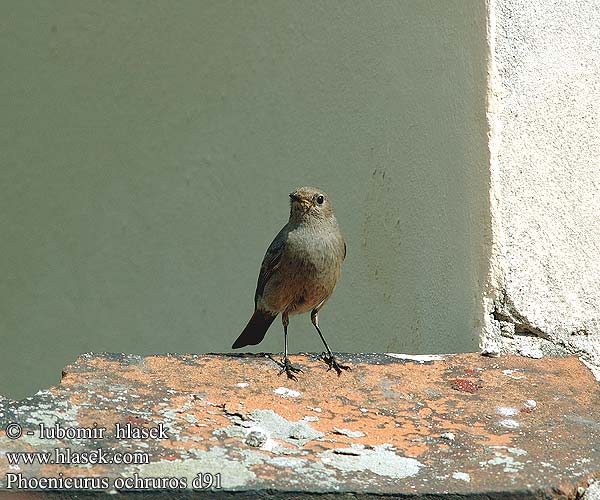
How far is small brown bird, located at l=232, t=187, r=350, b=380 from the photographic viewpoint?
4352mm

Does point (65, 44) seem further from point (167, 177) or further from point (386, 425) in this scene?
point (386, 425)

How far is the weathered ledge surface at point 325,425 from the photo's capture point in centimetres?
232

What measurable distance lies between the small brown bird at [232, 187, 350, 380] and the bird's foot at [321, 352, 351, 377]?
1025 millimetres

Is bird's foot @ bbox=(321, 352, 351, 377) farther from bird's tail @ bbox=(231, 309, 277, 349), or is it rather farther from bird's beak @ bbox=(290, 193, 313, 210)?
bird's tail @ bbox=(231, 309, 277, 349)

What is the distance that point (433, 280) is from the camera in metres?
3.78

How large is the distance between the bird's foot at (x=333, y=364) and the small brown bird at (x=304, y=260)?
3.36ft

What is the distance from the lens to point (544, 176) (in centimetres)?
326

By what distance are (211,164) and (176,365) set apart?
250cm

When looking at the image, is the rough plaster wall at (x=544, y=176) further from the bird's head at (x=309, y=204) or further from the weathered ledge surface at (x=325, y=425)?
the bird's head at (x=309, y=204)

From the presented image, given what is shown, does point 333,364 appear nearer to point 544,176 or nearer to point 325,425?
point 325,425

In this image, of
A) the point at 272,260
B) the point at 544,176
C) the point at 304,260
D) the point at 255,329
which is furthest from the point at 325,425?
the point at 255,329

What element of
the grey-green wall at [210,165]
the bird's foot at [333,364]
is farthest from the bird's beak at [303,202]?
the bird's foot at [333,364]

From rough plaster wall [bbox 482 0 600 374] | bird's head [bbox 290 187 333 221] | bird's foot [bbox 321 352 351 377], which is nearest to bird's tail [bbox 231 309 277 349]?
bird's head [bbox 290 187 333 221]

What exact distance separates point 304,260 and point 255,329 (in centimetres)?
66
